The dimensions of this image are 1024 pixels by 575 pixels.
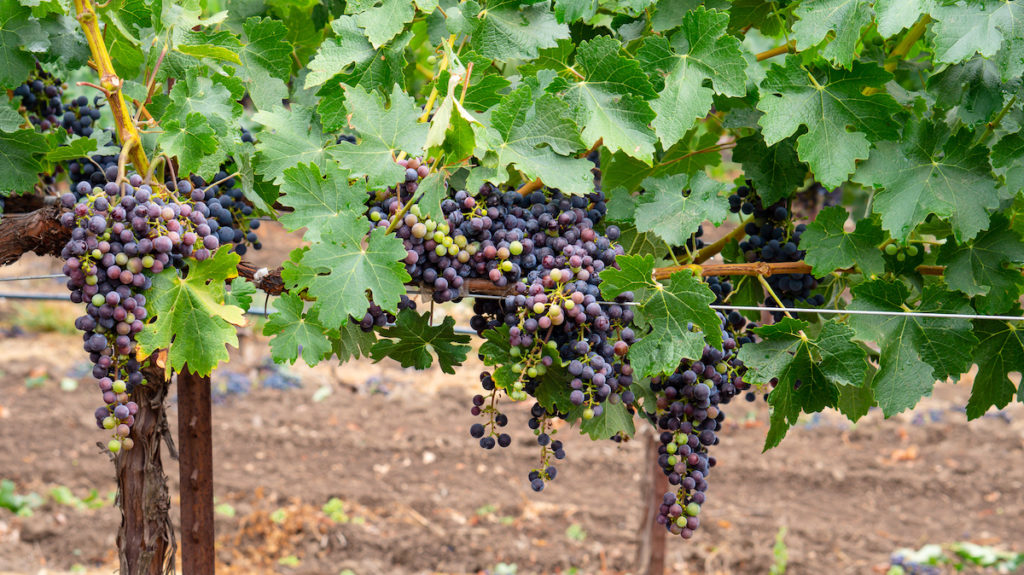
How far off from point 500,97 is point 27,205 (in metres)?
1.37

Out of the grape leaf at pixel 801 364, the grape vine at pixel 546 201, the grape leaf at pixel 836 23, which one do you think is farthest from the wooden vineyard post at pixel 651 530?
the grape leaf at pixel 836 23

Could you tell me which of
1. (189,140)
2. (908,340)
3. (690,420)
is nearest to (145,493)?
(189,140)

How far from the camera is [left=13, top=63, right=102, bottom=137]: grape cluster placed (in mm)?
2264

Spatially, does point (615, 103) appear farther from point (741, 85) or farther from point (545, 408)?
point (545, 408)

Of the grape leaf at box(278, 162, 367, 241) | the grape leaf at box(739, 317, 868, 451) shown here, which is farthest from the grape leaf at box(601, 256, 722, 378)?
the grape leaf at box(278, 162, 367, 241)

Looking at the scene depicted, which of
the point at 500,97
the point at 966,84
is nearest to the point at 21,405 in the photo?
the point at 500,97

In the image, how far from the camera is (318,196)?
155cm

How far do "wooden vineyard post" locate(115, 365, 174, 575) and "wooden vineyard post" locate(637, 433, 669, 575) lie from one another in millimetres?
2311

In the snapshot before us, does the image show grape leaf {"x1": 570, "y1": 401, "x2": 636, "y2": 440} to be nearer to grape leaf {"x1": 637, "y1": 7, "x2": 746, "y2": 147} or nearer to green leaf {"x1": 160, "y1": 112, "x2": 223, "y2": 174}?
grape leaf {"x1": 637, "y1": 7, "x2": 746, "y2": 147}

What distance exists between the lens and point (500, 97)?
1.60m

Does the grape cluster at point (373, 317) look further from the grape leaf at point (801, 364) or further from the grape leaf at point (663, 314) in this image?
the grape leaf at point (801, 364)

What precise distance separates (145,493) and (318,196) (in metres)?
0.95

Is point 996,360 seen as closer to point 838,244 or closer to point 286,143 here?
point 838,244

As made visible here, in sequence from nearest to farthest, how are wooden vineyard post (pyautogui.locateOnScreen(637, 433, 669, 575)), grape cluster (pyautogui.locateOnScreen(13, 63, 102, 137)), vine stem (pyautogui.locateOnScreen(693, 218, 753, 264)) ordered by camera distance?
vine stem (pyautogui.locateOnScreen(693, 218, 753, 264))
grape cluster (pyautogui.locateOnScreen(13, 63, 102, 137))
wooden vineyard post (pyautogui.locateOnScreen(637, 433, 669, 575))
